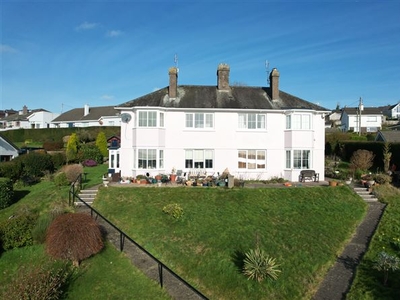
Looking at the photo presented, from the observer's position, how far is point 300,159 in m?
25.0

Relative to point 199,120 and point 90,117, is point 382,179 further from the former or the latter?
point 90,117

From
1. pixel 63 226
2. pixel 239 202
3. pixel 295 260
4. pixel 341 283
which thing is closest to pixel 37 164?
pixel 63 226

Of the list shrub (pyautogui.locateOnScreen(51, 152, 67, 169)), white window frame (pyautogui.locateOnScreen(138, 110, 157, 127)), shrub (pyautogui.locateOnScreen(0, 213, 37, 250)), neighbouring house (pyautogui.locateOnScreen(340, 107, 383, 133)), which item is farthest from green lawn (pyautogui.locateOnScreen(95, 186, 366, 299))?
neighbouring house (pyautogui.locateOnScreen(340, 107, 383, 133))

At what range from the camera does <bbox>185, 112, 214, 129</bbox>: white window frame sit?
24.8 metres

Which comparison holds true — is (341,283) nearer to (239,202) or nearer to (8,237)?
(239,202)

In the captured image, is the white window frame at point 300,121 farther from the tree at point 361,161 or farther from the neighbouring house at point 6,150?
the neighbouring house at point 6,150

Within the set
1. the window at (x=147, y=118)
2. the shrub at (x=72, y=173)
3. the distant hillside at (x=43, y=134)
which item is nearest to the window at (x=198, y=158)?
the window at (x=147, y=118)

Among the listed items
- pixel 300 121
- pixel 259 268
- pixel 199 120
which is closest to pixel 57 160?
pixel 199 120

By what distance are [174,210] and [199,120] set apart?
10.6m

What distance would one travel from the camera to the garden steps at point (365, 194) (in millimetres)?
20047

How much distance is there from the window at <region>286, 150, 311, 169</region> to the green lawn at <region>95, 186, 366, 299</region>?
4111 millimetres

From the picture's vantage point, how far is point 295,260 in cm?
1227

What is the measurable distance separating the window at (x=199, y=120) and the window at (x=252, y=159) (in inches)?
147

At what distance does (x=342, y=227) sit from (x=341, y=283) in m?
5.20
